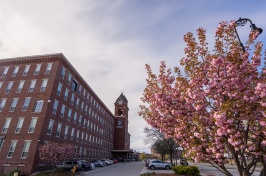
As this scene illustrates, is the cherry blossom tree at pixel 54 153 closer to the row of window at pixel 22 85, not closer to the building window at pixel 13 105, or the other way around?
the row of window at pixel 22 85

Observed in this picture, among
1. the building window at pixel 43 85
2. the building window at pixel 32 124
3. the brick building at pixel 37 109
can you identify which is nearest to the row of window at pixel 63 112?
the brick building at pixel 37 109

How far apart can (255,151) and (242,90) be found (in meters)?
1.84

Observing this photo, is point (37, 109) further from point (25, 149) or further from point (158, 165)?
point (158, 165)

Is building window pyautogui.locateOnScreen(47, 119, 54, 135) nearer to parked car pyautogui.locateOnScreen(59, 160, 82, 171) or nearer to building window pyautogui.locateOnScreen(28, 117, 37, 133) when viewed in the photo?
building window pyautogui.locateOnScreen(28, 117, 37, 133)

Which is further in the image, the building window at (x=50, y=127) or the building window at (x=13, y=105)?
the building window at (x=13, y=105)

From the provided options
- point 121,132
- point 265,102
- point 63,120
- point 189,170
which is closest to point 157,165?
point 189,170

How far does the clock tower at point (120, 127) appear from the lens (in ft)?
251

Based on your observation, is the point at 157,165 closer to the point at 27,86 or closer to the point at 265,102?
the point at 27,86

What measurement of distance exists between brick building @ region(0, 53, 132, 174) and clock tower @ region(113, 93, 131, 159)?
31838 millimetres

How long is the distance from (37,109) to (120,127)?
5182cm

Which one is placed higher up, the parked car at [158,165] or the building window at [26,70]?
the building window at [26,70]

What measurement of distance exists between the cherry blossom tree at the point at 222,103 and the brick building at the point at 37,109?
25.3 m

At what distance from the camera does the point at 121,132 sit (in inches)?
3086

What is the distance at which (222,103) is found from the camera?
5672 millimetres
